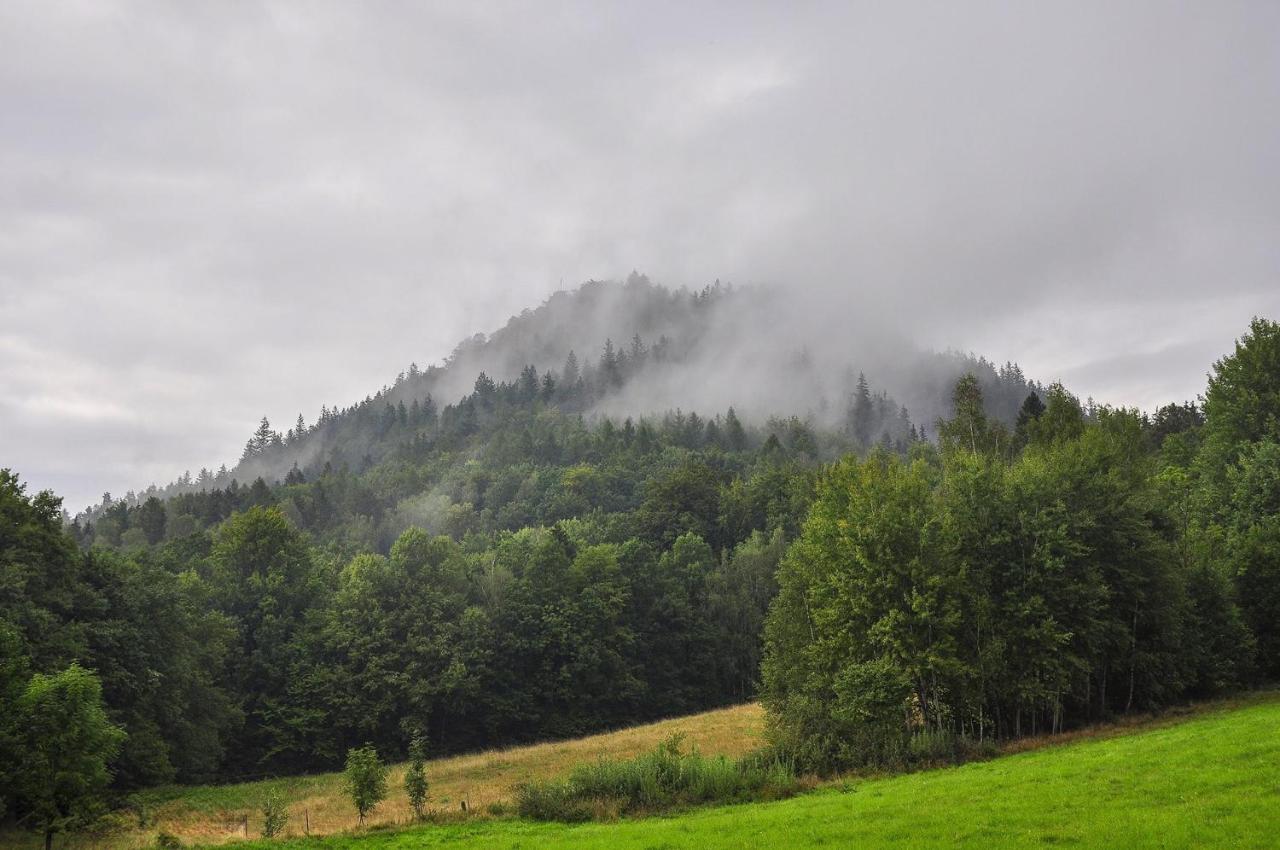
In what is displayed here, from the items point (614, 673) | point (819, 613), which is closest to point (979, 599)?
point (819, 613)

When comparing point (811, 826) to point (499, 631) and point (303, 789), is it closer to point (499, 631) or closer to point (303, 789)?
point (303, 789)

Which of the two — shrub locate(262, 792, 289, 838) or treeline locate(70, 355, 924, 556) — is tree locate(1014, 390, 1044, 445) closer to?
treeline locate(70, 355, 924, 556)

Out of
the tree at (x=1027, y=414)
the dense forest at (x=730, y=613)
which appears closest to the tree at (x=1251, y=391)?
the dense forest at (x=730, y=613)

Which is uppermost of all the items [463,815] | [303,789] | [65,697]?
[65,697]

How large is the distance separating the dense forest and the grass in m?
4.31

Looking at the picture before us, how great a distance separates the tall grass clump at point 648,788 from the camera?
98.8ft

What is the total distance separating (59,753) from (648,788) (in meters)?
20.3

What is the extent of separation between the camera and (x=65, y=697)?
2447cm

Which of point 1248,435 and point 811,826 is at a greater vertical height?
point 1248,435

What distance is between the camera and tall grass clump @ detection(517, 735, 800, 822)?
3011cm

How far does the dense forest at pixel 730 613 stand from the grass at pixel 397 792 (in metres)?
4.31

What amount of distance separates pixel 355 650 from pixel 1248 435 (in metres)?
83.5

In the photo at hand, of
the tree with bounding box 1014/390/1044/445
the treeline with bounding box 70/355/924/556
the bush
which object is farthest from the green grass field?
the treeline with bounding box 70/355/924/556

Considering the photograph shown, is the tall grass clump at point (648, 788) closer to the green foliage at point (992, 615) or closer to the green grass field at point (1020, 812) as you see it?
the green grass field at point (1020, 812)
